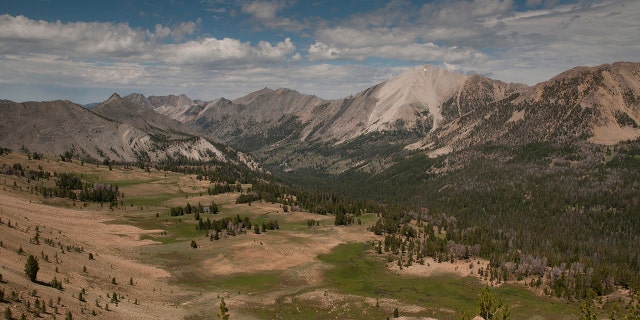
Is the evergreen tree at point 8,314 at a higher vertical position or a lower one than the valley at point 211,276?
higher

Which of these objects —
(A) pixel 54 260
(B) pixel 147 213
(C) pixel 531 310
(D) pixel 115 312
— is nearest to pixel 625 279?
(C) pixel 531 310

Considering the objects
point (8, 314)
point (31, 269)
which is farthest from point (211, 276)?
point (8, 314)

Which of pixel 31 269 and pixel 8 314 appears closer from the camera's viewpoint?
pixel 8 314

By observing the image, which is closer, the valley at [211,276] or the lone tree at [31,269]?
the lone tree at [31,269]

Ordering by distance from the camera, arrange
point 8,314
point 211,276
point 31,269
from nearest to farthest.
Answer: point 8,314 → point 31,269 → point 211,276

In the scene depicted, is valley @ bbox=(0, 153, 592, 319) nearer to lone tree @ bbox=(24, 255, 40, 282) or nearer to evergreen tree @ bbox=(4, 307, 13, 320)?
lone tree @ bbox=(24, 255, 40, 282)

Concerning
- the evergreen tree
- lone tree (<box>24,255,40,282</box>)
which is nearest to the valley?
lone tree (<box>24,255,40,282</box>)

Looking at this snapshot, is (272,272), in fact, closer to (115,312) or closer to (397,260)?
(397,260)

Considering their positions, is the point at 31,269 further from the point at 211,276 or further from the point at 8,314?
the point at 211,276

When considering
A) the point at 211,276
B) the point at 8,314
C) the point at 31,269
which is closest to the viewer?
the point at 8,314

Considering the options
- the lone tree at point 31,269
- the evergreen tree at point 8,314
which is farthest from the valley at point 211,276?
the evergreen tree at point 8,314

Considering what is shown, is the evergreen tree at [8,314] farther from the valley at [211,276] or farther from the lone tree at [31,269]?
the lone tree at [31,269]
